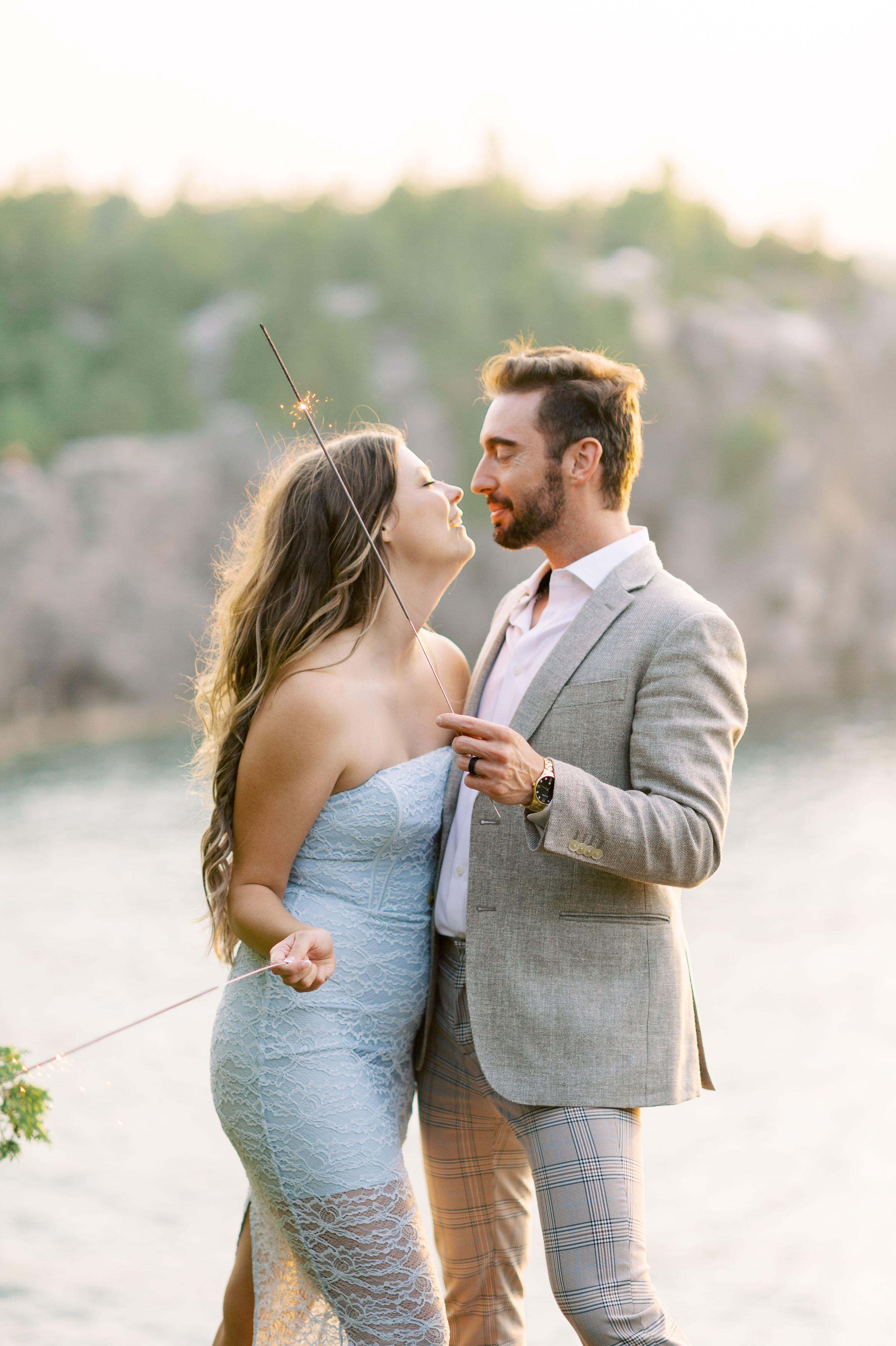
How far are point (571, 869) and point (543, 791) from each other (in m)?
0.26

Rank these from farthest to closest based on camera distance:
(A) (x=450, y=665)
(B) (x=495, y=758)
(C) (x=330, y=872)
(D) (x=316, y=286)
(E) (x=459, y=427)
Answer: (D) (x=316, y=286) < (E) (x=459, y=427) < (A) (x=450, y=665) < (C) (x=330, y=872) < (B) (x=495, y=758)

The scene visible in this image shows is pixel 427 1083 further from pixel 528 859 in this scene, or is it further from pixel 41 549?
pixel 41 549

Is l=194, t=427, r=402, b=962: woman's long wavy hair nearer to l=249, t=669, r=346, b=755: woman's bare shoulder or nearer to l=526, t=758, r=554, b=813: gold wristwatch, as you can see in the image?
l=249, t=669, r=346, b=755: woman's bare shoulder

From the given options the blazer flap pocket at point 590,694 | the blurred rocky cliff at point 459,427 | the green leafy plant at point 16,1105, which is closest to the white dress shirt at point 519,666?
the blazer flap pocket at point 590,694

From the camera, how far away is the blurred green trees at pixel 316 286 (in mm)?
21609

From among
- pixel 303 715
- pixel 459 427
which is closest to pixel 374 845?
pixel 303 715

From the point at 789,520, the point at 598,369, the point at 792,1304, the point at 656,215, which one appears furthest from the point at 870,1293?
the point at 656,215

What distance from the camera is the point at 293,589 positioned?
2328 mm

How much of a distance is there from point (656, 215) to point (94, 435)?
41.1 ft

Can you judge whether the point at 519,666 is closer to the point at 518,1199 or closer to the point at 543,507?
the point at 543,507

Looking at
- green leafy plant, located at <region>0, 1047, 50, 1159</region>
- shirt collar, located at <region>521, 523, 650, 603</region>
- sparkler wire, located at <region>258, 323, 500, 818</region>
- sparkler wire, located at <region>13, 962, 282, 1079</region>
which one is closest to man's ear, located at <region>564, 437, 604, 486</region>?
shirt collar, located at <region>521, 523, 650, 603</region>

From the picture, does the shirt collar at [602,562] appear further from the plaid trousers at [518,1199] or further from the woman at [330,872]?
the plaid trousers at [518,1199]

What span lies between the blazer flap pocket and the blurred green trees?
60.1ft

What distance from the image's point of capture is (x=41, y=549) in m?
17.3
